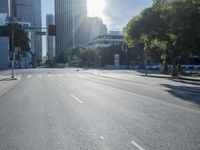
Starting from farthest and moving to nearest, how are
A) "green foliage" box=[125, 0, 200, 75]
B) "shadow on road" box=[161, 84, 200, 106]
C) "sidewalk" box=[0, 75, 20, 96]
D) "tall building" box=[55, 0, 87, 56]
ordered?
"tall building" box=[55, 0, 87, 56] → "green foliage" box=[125, 0, 200, 75] → "sidewalk" box=[0, 75, 20, 96] → "shadow on road" box=[161, 84, 200, 106]

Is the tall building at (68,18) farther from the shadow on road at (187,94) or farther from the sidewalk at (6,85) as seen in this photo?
the shadow on road at (187,94)

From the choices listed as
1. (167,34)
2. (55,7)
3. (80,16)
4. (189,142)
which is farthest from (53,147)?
(80,16)

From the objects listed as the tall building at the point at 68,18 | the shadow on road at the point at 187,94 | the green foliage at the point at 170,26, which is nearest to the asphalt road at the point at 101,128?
the shadow on road at the point at 187,94

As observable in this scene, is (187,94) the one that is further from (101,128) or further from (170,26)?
(170,26)

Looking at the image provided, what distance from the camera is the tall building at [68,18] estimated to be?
14996cm

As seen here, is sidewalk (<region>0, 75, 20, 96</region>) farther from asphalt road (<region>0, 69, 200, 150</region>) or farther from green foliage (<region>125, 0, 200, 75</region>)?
green foliage (<region>125, 0, 200, 75</region>)

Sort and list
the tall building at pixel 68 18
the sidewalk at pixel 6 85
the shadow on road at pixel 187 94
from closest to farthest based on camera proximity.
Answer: the shadow on road at pixel 187 94
the sidewalk at pixel 6 85
the tall building at pixel 68 18

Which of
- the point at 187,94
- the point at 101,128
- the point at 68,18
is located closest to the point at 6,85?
the point at 187,94

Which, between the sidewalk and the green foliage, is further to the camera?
the green foliage

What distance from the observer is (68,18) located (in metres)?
157

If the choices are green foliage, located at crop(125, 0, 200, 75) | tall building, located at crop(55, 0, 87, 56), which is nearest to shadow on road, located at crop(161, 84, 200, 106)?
green foliage, located at crop(125, 0, 200, 75)

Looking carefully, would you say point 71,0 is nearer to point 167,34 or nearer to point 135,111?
point 167,34

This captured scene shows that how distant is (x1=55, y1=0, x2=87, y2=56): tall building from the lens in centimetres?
14996

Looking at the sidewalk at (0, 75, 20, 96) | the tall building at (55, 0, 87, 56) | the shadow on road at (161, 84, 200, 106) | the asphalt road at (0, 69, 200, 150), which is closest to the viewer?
the asphalt road at (0, 69, 200, 150)
